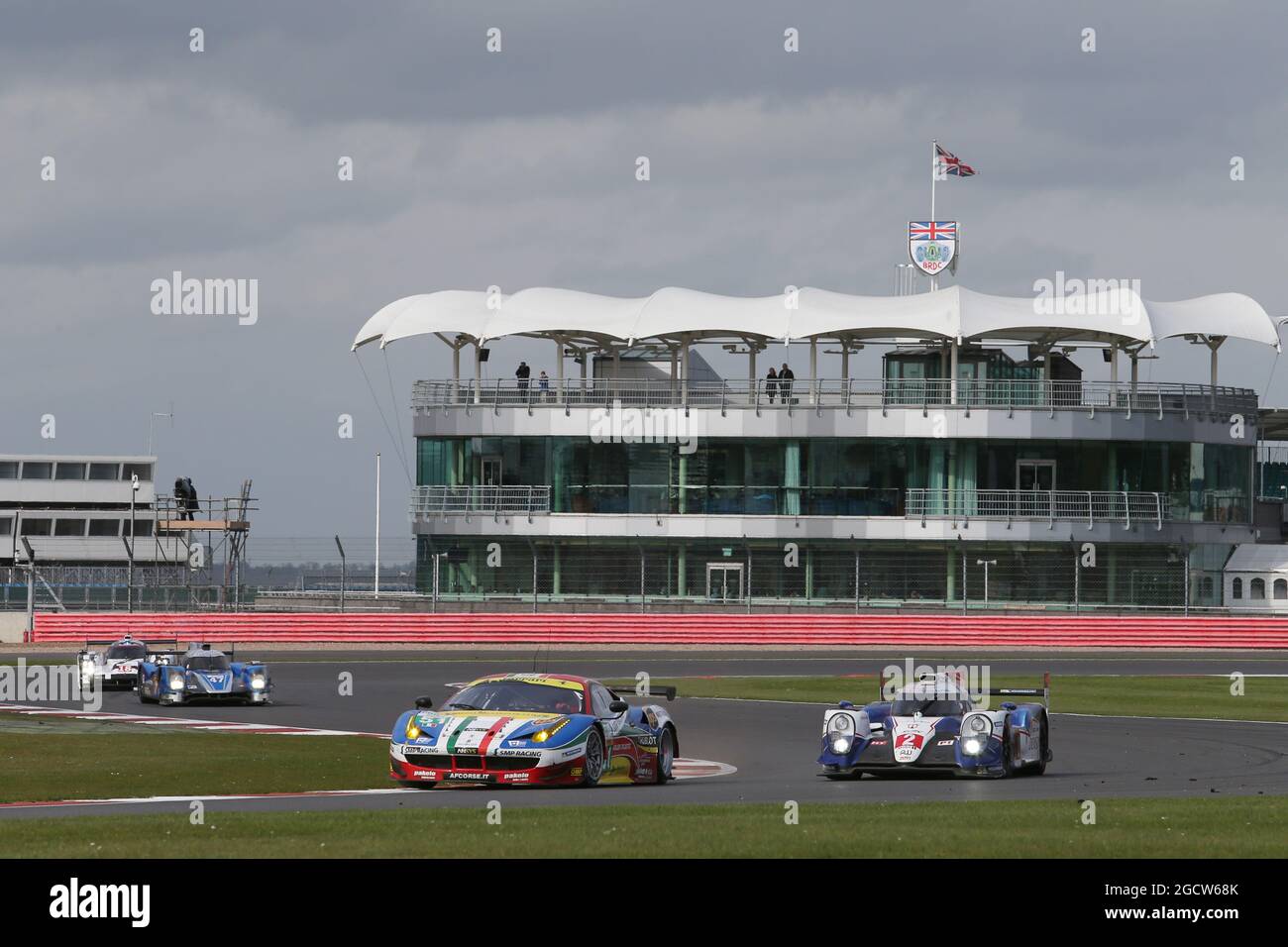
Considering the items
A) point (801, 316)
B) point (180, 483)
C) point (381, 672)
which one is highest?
point (801, 316)

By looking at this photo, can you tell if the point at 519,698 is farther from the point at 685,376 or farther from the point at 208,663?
the point at 685,376

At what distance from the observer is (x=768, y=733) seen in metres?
27.0

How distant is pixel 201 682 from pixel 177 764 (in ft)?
38.4

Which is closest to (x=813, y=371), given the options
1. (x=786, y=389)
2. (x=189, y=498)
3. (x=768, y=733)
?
(x=786, y=389)

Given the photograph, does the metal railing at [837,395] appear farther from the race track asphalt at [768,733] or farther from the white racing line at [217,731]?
the white racing line at [217,731]

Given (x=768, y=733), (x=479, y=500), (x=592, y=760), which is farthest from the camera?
(x=479, y=500)

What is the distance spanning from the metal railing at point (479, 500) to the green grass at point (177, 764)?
1627 inches

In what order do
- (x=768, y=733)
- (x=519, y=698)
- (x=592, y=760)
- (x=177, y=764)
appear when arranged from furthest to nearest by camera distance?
1. (x=768, y=733)
2. (x=177, y=764)
3. (x=519, y=698)
4. (x=592, y=760)

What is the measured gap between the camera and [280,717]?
2983 cm

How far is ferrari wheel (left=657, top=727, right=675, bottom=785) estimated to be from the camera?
20.0m

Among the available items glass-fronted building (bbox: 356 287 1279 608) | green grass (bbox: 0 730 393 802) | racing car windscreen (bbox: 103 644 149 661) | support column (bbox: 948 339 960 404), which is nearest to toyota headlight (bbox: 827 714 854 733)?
green grass (bbox: 0 730 393 802)
